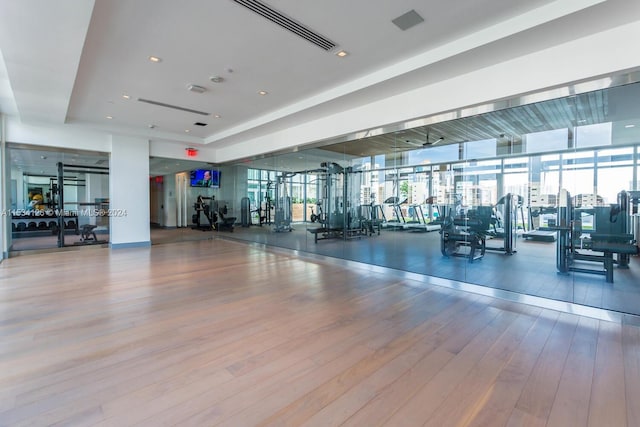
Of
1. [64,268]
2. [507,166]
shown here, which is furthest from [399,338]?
[64,268]


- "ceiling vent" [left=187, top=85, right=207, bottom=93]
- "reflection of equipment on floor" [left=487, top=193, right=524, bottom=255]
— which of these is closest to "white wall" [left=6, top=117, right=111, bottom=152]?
"ceiling vent" [left=187, top=85, right=207, bottom=93]

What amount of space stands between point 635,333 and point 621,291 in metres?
0.56

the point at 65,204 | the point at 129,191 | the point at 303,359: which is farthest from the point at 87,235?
the point at 303,359

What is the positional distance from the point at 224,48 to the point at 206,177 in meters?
8.08

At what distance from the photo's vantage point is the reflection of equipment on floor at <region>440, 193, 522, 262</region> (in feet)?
14.7

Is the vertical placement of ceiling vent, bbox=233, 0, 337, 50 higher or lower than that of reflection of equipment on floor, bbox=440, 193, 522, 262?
higher

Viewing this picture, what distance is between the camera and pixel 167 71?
468 centimetres

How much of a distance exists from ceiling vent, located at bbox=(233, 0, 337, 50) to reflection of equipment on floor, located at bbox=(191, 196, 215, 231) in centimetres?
903

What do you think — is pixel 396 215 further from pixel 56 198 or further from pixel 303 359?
pixel 56 198

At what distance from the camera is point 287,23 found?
3396mm

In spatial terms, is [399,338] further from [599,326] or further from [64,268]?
[64,268]

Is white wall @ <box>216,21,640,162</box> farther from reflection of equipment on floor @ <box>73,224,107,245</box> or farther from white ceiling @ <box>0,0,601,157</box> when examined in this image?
reflection of equipment on floor @ <box>73,224,107,245</box>

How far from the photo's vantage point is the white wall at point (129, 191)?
8.57 m

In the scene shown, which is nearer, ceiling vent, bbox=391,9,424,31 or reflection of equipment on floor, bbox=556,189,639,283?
ceiling vent, bbox=391,9,424,31
